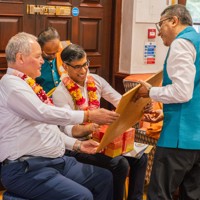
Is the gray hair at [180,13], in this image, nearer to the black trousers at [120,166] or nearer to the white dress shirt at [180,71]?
the white dress shirt at [180,71]

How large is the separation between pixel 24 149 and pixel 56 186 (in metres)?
0.24

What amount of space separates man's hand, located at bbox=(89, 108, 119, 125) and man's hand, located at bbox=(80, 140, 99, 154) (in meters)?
0.23

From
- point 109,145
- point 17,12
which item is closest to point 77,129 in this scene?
point 109,145

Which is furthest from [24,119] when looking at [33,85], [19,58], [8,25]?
[8,25]

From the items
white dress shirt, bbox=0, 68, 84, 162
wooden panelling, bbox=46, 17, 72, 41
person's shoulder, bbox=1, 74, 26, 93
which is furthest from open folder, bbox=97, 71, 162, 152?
wooden panelling, bbox=46, 17, 72, 41

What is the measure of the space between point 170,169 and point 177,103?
350 mm

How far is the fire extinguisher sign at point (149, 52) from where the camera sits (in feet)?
12.6

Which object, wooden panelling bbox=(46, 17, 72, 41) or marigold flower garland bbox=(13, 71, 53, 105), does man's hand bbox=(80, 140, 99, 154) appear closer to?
marigold flower garland bbox=(13, 71, 53, 105)

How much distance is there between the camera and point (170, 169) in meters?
2.24

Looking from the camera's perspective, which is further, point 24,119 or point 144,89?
point 144,89

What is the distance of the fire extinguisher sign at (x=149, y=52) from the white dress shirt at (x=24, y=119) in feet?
5.97

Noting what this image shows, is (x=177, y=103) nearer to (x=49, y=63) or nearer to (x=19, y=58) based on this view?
(x=19, y=58)

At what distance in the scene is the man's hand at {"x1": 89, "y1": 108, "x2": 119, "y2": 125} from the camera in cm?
217

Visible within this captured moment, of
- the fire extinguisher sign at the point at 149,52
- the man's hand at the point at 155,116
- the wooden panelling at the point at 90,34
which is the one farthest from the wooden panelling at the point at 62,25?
the man's hand at the point at 155,116
